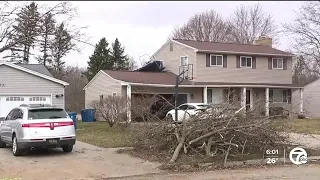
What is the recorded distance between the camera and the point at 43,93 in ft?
85.6

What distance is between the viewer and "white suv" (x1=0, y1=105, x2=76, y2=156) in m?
12.9

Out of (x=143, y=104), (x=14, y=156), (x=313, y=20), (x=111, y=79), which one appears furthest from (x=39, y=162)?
(x=313, y=20)

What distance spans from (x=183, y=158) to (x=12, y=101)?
53.7 ft

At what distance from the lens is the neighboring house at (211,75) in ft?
107

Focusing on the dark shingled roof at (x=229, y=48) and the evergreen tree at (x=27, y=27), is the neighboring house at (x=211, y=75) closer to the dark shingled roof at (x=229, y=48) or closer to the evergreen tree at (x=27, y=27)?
the dark shingled roof at (x=229, y=48)

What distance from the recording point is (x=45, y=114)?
44.3 feet

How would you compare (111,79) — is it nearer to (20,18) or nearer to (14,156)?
(20,18)

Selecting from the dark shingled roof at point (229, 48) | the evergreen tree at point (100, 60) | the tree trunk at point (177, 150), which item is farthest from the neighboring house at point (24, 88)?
the evergreen tree at point (100, 60)

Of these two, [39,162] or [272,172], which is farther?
[39,162]

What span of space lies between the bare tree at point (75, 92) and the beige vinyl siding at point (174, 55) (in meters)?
16.3

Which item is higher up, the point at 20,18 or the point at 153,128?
the point at 20,18

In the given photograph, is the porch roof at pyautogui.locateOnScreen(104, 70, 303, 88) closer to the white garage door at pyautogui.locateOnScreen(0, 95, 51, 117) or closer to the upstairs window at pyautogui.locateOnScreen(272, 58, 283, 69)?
the upstairs window at pyautogui.locateOnScreen(272, 58, 283, 69)

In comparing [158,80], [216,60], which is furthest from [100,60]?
[158,80]

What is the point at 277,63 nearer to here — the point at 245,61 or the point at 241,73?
the point at 245,61
